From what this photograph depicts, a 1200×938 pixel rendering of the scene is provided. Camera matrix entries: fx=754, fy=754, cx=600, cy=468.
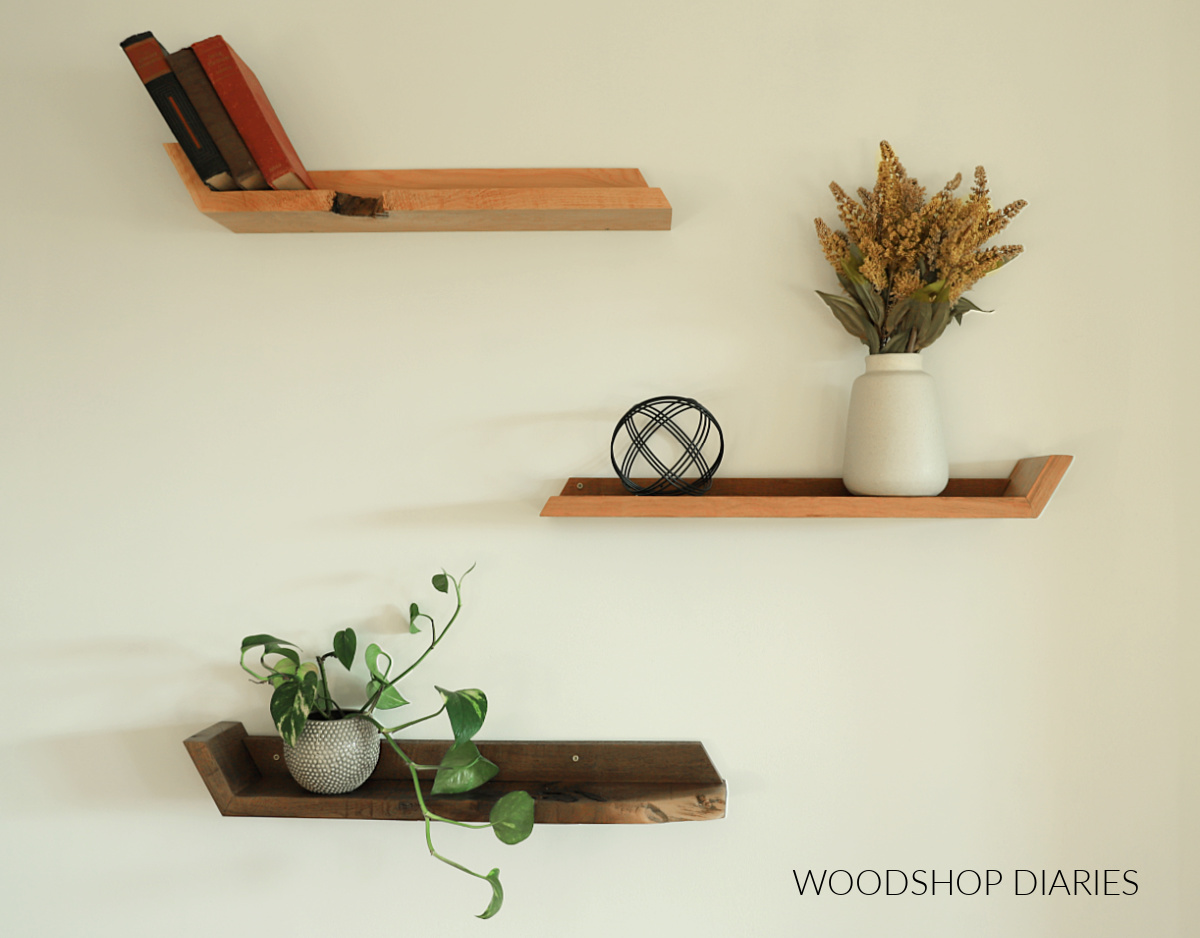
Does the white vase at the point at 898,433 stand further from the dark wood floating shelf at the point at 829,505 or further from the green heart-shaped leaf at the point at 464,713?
the green heart-shaped leaf at the point at 464,713

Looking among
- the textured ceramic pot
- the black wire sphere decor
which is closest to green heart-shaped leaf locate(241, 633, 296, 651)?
the textured ceramic pot

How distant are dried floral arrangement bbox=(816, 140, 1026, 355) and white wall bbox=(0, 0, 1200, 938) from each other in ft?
0.23

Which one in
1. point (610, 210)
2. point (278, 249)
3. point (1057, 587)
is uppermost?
point (278, 249)

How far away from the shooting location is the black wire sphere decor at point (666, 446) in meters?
1.00

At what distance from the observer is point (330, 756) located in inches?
38.3

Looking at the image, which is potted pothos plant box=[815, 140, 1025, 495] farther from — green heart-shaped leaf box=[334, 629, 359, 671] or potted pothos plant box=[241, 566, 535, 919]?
green heart-shaped leaf box=[334, 629, 359, 671]

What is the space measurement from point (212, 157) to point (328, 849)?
952mm

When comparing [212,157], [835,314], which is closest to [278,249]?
[212,157]

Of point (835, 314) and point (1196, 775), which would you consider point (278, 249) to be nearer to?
point (835, 314)

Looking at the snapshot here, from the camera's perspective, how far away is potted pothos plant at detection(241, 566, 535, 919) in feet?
3.03

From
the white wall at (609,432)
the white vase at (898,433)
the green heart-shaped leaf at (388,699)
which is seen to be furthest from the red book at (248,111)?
the white vase at (898,433)

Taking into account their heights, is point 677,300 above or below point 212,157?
below

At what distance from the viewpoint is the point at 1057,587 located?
104cm

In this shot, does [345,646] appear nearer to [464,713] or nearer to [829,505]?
[464,713]
